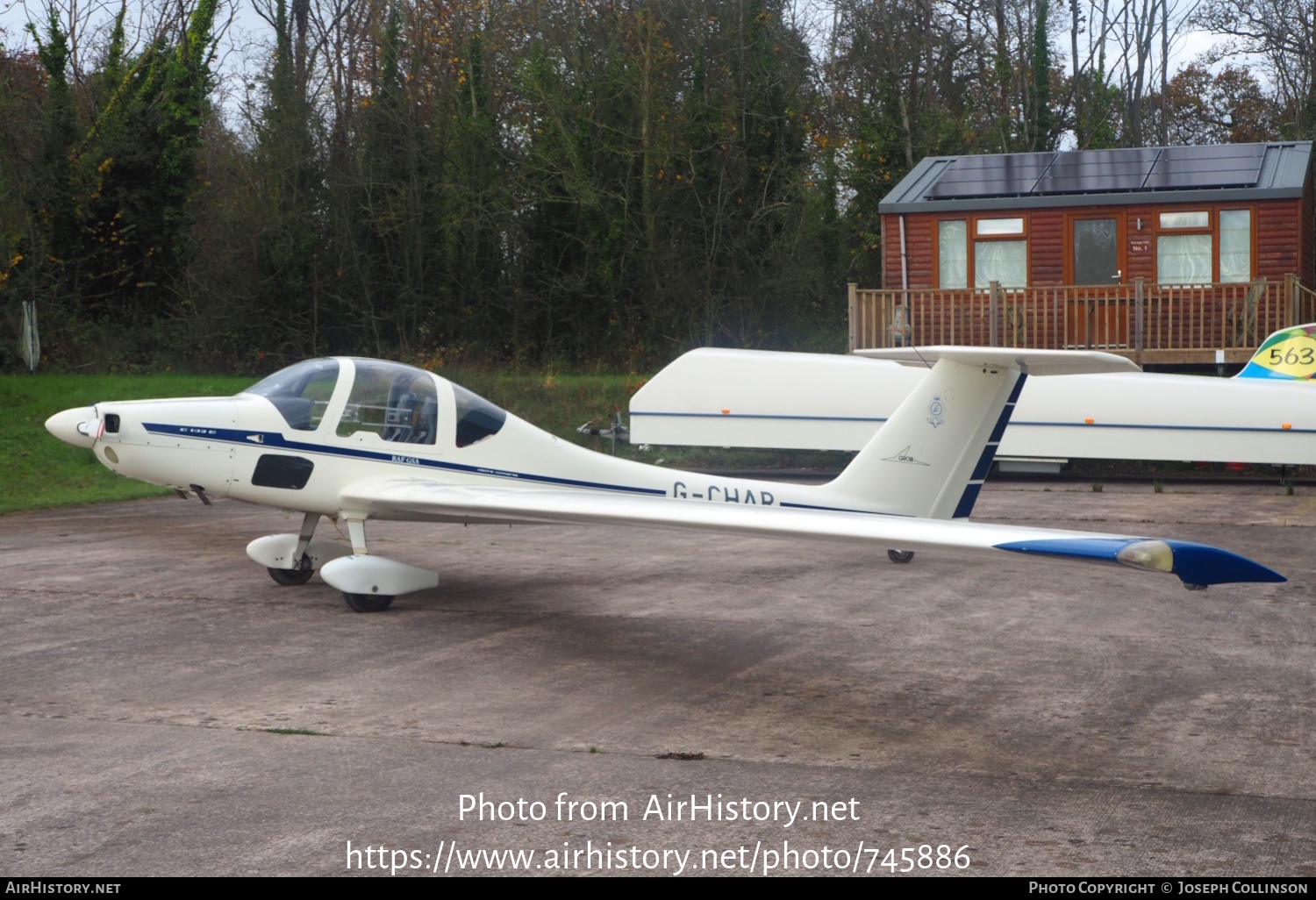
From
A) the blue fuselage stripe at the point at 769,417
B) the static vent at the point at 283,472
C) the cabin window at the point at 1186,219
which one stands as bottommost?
the blue fuselage stripe at the point at 769,417

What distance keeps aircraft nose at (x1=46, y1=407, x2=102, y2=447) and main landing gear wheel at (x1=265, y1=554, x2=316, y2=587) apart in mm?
1644

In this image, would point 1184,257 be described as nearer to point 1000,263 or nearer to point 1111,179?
point 1111,179

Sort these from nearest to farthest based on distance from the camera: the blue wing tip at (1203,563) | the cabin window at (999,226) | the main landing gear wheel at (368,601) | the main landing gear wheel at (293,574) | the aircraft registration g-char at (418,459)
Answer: the blue wing tip at (1203,563)
the main landing gear wheel at (368,601)
the aircraft registration g-char at (418,459)
the main landing gear wheel at (293,574)
the cabin window at (999,226)

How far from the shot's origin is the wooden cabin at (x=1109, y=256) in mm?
20016

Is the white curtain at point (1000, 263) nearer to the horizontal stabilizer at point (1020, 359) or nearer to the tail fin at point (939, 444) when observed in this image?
the tail fin at point (939, 444)

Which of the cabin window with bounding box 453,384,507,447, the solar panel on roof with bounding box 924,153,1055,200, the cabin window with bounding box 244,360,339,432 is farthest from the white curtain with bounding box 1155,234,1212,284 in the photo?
the cabin window with bounding box 244,360,339,432

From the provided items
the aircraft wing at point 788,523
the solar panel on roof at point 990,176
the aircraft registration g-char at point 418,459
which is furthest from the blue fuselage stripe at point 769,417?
the aircraft wing at point 788,523

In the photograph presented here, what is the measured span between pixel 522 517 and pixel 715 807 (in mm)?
3934

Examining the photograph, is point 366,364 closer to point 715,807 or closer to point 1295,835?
point 715,807

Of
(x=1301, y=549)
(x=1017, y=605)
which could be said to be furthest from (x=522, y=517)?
(x=1301, y=549)

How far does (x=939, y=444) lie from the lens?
8859 mm

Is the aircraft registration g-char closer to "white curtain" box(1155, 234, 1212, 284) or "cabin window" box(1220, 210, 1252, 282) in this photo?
"white curtain" box(1155, 234, 1212, 284)

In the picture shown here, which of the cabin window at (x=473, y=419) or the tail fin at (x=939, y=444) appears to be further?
the cabin window at (x=473, y=419)

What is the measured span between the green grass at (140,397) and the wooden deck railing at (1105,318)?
3.21 metres
